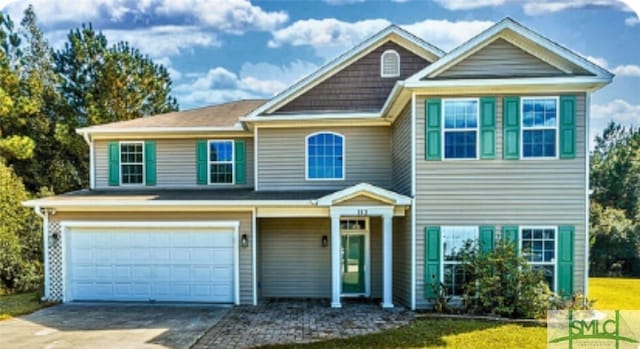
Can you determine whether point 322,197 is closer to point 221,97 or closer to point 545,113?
point 545,113

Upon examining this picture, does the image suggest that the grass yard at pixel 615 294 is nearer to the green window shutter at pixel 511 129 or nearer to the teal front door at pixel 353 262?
the green window shutter at pixel 511 129

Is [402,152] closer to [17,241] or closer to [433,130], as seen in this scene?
[433,130]

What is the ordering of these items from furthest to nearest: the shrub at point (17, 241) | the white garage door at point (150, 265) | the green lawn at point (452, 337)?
1. the shrub at point (17, 241)
2. the white garage door at point (150, 265)
3. the green lawn at point (452, 337)

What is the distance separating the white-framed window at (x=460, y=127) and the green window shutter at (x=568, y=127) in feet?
6.14

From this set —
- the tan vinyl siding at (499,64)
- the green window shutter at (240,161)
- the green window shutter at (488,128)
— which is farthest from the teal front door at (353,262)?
the tan vinyl siding at (499,64)

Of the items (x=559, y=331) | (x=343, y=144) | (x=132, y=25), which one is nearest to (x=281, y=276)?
(x=343, y=144)

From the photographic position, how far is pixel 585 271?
9445 mm

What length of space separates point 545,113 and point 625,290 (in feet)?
25.3

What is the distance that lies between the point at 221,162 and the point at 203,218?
2.45 meters

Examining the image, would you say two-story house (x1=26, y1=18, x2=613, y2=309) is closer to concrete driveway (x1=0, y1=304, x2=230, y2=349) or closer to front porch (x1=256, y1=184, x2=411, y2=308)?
front porch (x1=256, y1=184, x2=411, y2=308)

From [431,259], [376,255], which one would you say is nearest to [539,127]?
[431,259]

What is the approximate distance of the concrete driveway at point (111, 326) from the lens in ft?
24.6

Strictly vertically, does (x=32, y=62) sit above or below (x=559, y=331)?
above

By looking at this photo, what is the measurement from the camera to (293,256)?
1205 centimetres
